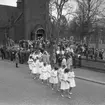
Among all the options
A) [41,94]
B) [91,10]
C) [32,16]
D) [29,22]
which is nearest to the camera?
[41,94]

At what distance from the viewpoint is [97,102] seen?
10.1m

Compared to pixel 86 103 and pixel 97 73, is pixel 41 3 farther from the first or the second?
pixel 86 103

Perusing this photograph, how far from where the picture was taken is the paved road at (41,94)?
33.0 ft

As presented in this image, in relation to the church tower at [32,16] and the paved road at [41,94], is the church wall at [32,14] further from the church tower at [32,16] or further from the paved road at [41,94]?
the paved road at [41,94]

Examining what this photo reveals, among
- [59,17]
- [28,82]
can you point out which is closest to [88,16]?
[59,17]

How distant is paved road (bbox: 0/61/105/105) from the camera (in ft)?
33.0

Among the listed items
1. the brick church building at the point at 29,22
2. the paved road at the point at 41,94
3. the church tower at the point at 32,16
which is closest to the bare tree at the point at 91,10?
the brick church building at the point at 29,22

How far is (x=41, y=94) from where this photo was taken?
1138 centimetres

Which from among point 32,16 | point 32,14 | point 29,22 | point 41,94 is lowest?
point 41,94

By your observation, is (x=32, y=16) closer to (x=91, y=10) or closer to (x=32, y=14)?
(x=32, y=14)

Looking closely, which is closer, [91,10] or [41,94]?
[41,94]

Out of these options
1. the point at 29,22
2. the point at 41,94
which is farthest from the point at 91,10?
the point at 41,94

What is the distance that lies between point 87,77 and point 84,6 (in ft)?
77.9

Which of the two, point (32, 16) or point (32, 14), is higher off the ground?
point (32, 14)
